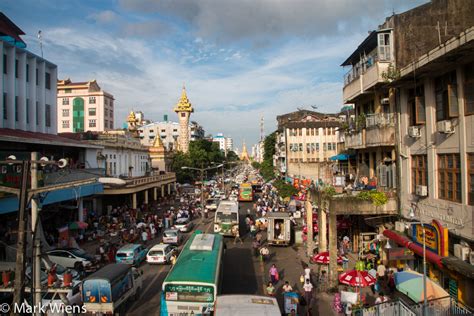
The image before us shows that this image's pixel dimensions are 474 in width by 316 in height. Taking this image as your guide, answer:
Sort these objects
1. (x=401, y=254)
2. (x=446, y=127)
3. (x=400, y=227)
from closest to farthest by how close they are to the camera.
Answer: (x=446, y=127)
(x=401, y=254)
(x=400, y=227)

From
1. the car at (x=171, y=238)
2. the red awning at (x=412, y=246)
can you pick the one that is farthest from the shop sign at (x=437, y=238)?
the car at (x=171, y=238)

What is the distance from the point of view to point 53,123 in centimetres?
3519

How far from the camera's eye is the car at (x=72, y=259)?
808 inches

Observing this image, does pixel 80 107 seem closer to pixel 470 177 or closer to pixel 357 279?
pixel 357 279

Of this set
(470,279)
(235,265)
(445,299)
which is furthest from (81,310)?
(470,279)

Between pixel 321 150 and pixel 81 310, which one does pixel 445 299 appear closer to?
pixel 81 310

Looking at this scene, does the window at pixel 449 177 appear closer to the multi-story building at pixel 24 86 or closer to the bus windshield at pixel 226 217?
the bus windshield at pixel 226 217

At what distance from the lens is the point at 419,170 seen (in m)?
16.4

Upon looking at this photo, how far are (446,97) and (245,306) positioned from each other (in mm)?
10178

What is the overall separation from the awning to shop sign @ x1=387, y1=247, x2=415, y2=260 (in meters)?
3.45

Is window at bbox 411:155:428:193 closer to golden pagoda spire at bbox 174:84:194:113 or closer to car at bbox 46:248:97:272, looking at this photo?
car at bbox 46:248:97:272

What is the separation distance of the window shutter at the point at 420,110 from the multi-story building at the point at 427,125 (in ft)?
0.11

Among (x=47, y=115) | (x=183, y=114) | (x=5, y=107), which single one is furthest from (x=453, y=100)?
(x=183, y=114)

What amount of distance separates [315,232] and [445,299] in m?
16.7
